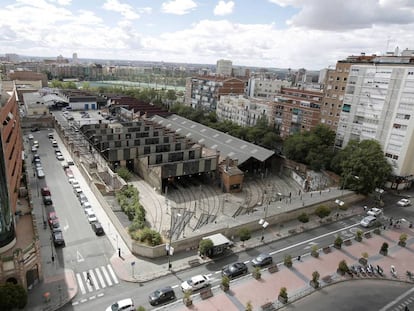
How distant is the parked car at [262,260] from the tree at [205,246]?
202 inches

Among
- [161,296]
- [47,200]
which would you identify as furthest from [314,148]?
[47,200]

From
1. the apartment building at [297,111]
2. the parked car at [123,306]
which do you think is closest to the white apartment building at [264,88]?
the apartment building at [297,111]

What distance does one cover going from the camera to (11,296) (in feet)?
79.5

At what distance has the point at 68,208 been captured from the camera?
4356cm

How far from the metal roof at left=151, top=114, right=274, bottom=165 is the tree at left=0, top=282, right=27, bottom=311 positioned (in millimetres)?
43146

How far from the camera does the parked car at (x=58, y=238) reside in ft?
114

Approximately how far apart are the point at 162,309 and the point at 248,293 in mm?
8311

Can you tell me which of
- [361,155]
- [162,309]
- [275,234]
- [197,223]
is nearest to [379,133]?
[361,155]

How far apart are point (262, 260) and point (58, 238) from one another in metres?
23.7

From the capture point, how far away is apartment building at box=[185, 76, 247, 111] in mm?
113250

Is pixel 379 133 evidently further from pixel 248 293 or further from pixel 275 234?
pixel 248 293

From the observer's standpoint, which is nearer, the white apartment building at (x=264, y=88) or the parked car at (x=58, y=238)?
the parked car at (x=58, y=238)

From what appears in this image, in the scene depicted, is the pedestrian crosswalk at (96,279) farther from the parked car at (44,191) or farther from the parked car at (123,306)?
the parked car at (44,191)

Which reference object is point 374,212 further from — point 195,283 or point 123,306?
point 123,306
